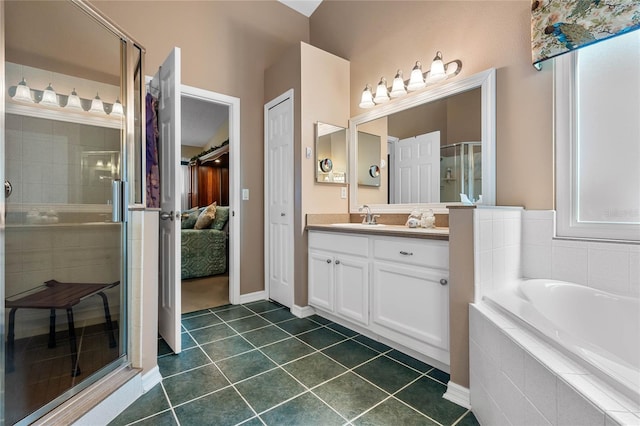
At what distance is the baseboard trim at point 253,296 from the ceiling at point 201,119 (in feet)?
8.58

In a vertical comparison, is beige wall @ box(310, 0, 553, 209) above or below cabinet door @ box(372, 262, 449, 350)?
above

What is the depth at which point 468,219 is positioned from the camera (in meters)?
1.43

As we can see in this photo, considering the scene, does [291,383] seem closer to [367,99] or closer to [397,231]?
[397,231]

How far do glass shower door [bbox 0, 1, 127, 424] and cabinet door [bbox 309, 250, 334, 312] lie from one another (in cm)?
140

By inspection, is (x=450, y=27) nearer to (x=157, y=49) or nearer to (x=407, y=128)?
(x=407, y=128)

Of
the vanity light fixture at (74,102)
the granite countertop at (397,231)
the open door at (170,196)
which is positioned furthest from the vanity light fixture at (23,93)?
the granite countertop at (397,231)

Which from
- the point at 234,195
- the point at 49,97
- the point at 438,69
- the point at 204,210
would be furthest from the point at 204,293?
the point at 438,69

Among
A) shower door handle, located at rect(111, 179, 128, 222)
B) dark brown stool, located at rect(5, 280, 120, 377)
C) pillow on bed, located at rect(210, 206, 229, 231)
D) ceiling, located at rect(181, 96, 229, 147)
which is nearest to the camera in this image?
shower door handle, located at rect(111, 179, 128, 222)

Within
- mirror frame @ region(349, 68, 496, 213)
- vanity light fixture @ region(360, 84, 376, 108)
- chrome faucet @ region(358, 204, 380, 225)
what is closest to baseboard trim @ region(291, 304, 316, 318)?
chrome faucet @ region(358, 204, 380, 225)

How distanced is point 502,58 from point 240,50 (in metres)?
2.42

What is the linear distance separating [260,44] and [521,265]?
125 inches

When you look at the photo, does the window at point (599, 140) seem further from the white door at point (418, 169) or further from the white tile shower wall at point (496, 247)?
the white door at point (418, 169)

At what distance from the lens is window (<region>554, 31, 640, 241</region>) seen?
1.40 m

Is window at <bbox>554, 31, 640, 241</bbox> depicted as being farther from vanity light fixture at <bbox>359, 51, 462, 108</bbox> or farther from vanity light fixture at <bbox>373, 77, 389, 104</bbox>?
vanity light fixture at <bbox>373, 77, 389, 104</bbox>
